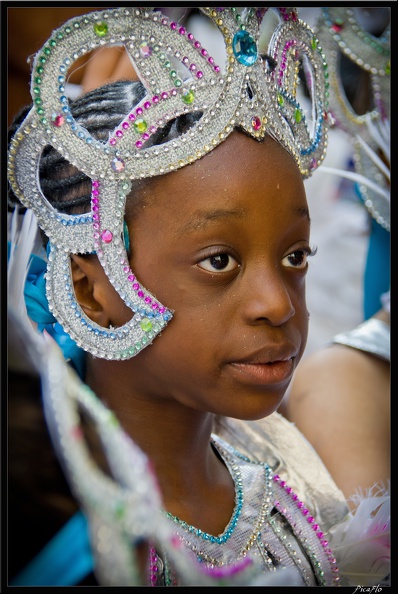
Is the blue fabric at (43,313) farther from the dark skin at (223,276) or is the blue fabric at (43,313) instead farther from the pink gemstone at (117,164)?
the pink gemstone at (117,164)

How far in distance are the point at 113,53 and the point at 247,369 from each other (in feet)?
2.64

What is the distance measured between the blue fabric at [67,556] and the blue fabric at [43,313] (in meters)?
0.45

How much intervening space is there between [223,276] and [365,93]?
999 millimetres

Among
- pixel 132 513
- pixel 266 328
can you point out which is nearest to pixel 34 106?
pixel 266 328

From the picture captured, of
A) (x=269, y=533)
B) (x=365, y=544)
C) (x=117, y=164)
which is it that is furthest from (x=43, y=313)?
(x=365, y=544)

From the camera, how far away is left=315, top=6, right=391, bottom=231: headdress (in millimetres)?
1620

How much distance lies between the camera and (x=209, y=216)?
35.1 inches

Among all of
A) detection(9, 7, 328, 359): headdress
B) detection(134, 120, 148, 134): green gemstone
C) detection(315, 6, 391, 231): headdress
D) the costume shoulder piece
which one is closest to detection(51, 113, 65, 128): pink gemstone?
detection(9, 7, 328, 359): headdress

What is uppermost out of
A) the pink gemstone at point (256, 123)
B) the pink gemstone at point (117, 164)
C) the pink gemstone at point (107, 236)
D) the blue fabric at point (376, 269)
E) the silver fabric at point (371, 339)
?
the pink gemstone at point (256, 123)

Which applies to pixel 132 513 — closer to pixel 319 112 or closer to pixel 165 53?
pixel 165 53

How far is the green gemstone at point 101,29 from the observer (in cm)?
91

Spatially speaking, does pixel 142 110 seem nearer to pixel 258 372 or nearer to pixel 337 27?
pixel 258 372

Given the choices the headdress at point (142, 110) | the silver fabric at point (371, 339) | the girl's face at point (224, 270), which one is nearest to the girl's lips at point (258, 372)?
the girl's face at point (224, 270)

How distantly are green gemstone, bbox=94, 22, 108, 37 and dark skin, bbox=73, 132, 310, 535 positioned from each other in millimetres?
211
